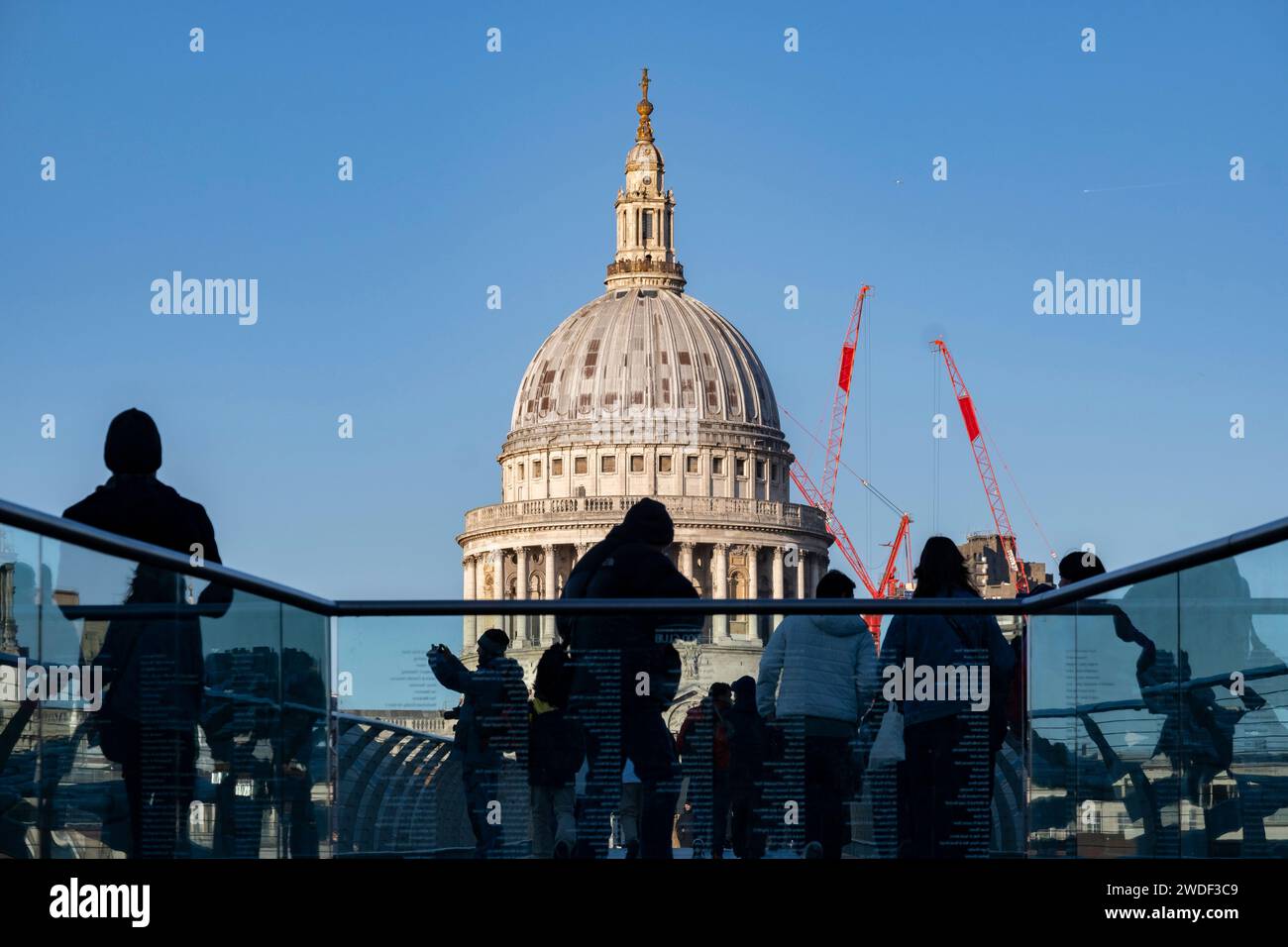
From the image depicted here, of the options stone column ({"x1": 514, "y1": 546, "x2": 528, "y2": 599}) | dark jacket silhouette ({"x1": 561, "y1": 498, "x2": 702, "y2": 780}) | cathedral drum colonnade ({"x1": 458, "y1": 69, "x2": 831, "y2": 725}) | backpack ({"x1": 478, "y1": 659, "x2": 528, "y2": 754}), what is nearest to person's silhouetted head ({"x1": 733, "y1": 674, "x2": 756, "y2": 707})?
dark jacket silhouette ({"x1": 561, "y1": 498, "x2": 702, "y2": 780})

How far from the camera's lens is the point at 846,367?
18512cm

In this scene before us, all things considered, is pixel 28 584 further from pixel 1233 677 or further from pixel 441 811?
pixel 1233 677

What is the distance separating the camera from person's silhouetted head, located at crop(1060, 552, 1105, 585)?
1800 centimetres

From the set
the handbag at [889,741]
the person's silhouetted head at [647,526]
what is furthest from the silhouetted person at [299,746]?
the handbag at [889,741]

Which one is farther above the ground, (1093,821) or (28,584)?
(28,584)

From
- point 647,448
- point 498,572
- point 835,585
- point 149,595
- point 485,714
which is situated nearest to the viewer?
point 149,595

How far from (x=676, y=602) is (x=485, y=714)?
1309 millimetres

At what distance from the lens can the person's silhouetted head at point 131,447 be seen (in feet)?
49.1

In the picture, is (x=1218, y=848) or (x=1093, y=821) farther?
(x=1093, y=821)

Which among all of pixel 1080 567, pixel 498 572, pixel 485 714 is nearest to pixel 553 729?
pixel 485 714

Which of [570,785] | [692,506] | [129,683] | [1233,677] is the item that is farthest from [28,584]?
[692,506]

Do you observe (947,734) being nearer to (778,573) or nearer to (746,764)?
(746,764)

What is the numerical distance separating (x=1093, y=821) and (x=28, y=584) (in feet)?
18.6
